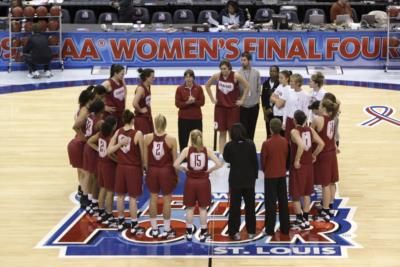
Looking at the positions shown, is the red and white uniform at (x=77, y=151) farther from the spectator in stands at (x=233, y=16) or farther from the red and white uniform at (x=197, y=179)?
the spectator in stands at (x=233, y=16)

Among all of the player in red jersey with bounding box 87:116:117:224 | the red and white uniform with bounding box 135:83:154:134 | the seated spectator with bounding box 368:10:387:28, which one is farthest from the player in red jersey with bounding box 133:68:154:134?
the seated spectator with bounding box 368:10:387:28

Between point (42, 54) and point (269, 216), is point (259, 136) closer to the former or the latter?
point (269, 216)

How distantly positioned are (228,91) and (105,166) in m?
2.82

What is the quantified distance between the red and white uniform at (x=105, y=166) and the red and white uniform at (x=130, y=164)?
0.24 meters

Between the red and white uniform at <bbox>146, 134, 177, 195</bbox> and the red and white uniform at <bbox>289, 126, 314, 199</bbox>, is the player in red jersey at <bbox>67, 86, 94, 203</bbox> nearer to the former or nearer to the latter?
the red and white uniform at <bbox>146, 134, 177, 195</bbox>

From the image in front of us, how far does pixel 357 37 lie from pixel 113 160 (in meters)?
12.0

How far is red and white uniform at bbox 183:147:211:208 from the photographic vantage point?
33.8 ft

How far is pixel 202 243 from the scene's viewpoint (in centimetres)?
1058

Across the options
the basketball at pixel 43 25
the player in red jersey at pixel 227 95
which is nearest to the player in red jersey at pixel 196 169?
the player in red jersey at pixel 227 95

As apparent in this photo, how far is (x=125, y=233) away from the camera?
10938mm

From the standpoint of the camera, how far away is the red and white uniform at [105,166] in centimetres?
1087

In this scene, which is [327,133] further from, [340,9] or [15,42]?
[340,9]

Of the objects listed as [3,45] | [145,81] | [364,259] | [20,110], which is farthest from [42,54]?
[364,259]

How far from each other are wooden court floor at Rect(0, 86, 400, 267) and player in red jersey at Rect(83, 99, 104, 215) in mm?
536
